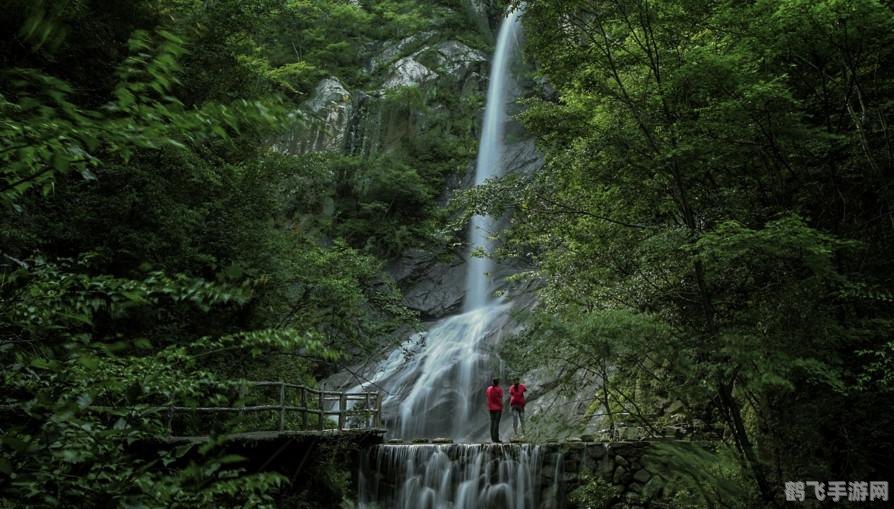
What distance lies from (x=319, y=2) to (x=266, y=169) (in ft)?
74.8

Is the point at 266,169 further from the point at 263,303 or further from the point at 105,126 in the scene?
the point at 105,126

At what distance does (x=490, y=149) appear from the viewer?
1057 inches

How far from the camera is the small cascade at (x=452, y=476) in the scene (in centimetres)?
1004

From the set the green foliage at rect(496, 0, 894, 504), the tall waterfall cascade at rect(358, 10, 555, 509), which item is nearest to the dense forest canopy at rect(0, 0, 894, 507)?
the green foliage at rect(496, 0, 894, 504)

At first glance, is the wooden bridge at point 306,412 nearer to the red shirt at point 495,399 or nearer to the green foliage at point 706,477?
the red shirt at point 495,399

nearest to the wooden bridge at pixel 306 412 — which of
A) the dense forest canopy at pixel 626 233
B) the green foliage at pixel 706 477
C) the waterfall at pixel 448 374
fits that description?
the dense forest canopy at pixel 626 233

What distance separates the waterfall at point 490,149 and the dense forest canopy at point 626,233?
39.3ft

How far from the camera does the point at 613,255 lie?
802 centimetres

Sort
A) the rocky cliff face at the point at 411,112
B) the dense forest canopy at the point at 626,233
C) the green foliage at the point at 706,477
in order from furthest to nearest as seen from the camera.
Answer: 1. the rocky cliff face at the point at 411,112
2. the green foliage at the point at 706,477
3. the dense forest canopy at the point at 626,233

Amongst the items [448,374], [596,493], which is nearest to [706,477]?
[596,493]

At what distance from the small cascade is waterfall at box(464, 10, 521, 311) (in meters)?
10.9

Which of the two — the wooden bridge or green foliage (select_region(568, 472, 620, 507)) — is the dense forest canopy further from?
the wooden bridge

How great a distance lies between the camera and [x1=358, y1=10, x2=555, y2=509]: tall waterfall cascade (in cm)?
1033

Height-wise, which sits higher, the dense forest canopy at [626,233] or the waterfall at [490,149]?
the waterfall at [490,149]
